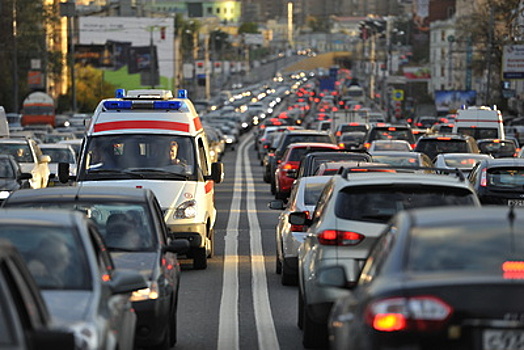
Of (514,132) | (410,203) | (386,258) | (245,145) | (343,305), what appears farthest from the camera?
(245,145)

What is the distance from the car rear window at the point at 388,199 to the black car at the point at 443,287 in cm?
335

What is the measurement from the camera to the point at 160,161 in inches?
795

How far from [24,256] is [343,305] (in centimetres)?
209

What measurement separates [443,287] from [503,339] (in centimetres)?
37

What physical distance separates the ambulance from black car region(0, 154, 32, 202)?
7749mm

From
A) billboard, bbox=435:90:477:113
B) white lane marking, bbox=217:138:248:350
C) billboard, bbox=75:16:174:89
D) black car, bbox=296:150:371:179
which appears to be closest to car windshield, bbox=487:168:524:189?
black car, bbox=296:150:371:179

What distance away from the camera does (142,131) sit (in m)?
20.4

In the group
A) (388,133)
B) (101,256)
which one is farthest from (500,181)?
(388,133)

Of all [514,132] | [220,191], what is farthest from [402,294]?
[514,132]

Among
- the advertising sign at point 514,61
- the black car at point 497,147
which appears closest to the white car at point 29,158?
the black car at point 497,147

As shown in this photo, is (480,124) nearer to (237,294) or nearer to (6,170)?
(6,170)

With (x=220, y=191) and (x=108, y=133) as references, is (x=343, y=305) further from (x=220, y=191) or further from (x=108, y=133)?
(x=220, y=191)

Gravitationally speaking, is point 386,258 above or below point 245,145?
above

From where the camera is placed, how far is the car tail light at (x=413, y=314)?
22.6 feet
